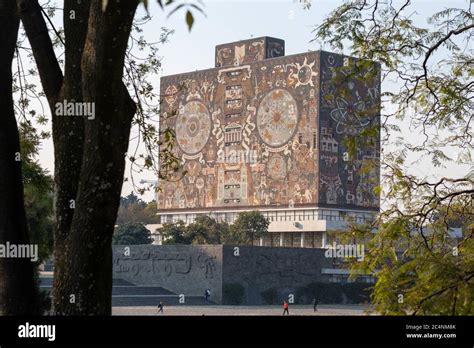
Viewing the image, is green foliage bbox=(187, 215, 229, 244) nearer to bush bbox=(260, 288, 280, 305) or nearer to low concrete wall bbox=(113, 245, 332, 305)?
low concrete wall bbox=(113, 245, 332, 305)

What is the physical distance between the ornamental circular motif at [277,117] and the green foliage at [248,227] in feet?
20.0

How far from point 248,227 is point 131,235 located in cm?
933

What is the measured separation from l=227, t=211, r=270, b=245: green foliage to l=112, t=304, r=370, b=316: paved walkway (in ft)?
52.0

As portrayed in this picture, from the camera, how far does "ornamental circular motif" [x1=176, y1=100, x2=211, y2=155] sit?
74.5 m

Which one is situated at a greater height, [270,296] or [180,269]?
[180,269]

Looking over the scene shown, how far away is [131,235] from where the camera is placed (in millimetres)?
69062

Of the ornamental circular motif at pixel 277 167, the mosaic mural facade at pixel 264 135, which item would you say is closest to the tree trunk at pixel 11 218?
the mosaic mural facade at pixel 264 135

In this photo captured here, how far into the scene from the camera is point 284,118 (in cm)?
6925

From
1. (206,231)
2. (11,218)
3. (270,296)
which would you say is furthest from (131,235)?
(11,218)

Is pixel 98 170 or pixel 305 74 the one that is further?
pixel 305 74

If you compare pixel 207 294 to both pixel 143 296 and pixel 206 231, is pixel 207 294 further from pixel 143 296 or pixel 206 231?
pixel 206 231

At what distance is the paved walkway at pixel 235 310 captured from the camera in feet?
137

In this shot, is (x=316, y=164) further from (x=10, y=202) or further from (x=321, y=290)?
(x=10, y=202)

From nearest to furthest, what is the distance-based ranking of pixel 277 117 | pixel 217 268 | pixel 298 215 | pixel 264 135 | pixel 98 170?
pixel 98 170 < pixel 217 268 < pixel 277 117 < pixel 264 135 < pixel 298 215
